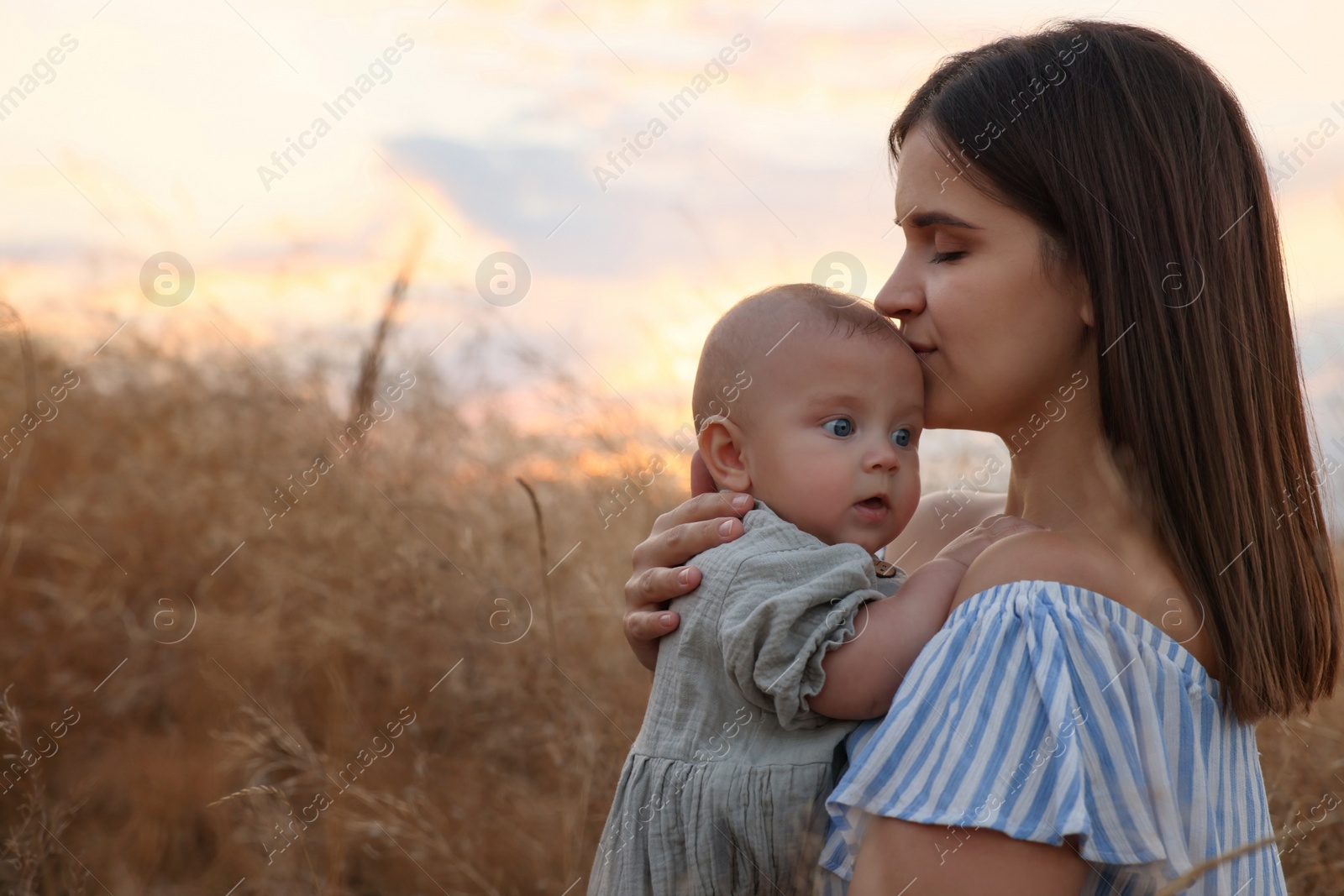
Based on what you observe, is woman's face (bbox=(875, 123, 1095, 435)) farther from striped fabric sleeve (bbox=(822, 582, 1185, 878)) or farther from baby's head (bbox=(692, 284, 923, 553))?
striped fabric sleeve (bbox=(822, 582, 1185, 878))

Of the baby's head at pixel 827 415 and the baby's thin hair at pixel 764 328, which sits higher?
the baby's thin hair at pixel 764 328

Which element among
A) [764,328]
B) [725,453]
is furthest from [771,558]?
[764,328]

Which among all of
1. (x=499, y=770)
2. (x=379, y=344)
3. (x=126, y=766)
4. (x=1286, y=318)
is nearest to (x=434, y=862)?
(x=499, y=770)

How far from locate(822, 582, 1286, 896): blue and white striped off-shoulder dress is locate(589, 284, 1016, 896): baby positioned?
0.26 ft

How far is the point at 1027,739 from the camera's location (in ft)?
4.24

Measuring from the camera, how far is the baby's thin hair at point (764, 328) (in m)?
1.72

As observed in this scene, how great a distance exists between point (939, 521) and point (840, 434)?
586 mm

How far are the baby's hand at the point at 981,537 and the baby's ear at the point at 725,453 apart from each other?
37 cm

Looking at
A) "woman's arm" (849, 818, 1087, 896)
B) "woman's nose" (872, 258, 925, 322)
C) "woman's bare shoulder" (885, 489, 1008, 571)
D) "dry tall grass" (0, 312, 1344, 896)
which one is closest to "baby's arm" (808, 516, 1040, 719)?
"woman's arm" (849, 818, 1087, 896)

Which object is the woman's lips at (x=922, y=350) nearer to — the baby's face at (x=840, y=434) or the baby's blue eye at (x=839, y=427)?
the baby's face at (x=840, y=434)

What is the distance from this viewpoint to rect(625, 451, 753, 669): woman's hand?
165 cm

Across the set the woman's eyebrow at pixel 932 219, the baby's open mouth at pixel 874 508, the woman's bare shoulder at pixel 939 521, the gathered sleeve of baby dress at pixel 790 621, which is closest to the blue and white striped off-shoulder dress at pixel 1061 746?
the gathered sleeve of baby dress at pixel 790 621

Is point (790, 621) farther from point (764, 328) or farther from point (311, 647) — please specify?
point (311, 647)

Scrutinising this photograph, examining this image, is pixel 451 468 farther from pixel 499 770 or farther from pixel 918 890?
pixel 918 890
